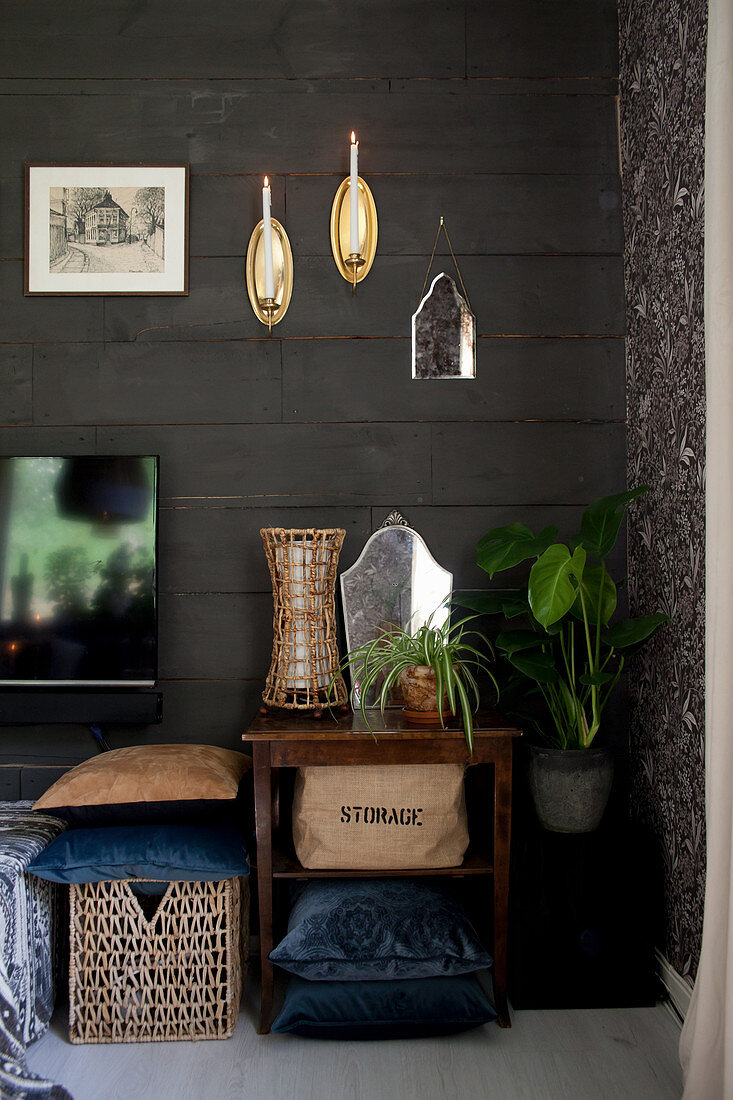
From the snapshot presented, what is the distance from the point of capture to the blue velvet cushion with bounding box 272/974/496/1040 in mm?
1837

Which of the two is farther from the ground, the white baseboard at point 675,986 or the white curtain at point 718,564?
the white curtain at point 718,564

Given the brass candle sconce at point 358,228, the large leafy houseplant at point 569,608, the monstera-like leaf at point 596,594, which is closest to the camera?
the large leafy houseplant at point 569,608

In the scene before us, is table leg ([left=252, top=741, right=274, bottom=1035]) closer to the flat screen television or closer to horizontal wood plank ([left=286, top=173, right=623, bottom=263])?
the flat screen television

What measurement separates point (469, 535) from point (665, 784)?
851 millimetres

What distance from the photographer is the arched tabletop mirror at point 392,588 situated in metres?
2.32

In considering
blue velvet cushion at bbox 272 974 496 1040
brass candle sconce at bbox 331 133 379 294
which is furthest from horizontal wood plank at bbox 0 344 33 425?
blue velvet cushion at bbox 272 974 496 1040

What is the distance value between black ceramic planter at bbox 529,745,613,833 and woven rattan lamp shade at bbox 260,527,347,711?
1.82ft

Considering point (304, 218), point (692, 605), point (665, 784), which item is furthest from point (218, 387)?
point (665, 784)

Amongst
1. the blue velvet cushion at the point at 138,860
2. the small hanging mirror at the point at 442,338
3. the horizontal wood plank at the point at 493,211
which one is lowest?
the blue velvet cushion at the point at 138,860

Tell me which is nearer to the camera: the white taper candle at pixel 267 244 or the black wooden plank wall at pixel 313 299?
the white taper candle at pixel 267 244

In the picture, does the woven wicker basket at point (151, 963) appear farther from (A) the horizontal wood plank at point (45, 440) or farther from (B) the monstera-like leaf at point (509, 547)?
(A) the horizontal wood plank at point (45, 440)

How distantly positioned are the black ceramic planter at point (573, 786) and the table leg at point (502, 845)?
0.12m

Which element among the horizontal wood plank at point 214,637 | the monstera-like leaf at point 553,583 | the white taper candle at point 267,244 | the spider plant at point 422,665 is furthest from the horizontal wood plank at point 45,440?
the monstera-like leaf at point 553,583

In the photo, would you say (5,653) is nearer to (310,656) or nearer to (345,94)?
(310,656)
